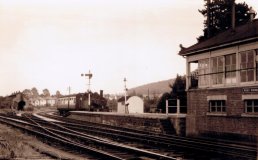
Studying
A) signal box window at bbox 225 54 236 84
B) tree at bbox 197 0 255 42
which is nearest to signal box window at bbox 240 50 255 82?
signal box window at bbox 225 54 236 84

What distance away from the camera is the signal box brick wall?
16656 millimetres

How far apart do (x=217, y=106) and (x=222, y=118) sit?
87cm

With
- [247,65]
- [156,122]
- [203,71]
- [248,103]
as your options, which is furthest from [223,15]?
[248,103]

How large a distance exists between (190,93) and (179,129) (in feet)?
7.68

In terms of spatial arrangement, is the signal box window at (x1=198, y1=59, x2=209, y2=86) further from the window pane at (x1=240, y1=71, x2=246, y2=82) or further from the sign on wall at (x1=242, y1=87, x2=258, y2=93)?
the sign on wall at (x1=242, y1=87, x2=258, y2=93)

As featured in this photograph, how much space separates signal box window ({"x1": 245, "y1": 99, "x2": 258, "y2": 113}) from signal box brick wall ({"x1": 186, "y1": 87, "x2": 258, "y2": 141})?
20 centimetres

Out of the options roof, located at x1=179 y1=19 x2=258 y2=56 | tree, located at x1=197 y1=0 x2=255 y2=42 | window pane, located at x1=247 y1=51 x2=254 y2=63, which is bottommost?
window pane, located at x1=247 y1=51 x2=254 y2=63

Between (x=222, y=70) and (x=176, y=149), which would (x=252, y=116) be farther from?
(x=176, y=149)

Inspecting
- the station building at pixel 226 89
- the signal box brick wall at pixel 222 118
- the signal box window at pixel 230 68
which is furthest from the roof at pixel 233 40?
the signal box brick wall at pixel 222 118

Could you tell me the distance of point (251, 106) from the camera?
16.7 m

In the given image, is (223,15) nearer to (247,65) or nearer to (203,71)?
(203,71)

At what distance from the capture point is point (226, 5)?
3838 centimetres

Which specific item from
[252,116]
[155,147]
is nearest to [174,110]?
[252,116]

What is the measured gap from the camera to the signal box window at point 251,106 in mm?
16422
